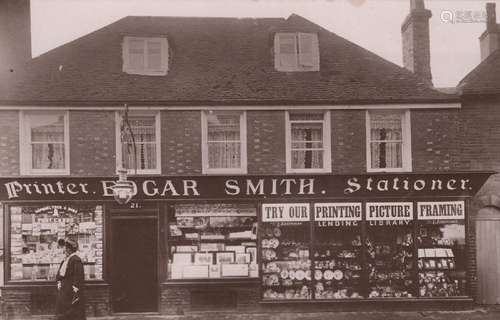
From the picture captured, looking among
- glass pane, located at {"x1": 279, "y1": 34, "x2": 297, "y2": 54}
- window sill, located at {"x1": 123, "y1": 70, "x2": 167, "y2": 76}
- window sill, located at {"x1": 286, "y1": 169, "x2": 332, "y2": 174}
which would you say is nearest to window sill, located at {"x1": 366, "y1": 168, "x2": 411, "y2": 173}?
window sill, located at {"x1": 286, "y1": 169, "x2": 332, "y2": 174}

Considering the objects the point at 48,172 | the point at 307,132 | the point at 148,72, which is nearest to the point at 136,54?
the point at 148,72

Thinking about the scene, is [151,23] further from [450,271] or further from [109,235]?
[450,271]

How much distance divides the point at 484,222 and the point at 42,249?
11.4 m

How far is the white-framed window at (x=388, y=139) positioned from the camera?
14.7 metres

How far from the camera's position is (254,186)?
1408 centimetres

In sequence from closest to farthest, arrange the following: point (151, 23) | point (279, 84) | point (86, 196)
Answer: point (86, 196) < point (279, 84) < point (151, 23)

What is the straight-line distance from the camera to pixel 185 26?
16.8 metres

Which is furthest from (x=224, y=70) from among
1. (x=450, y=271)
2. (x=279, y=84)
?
(x=450, y=271)

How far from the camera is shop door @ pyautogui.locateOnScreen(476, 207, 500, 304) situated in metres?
14.9

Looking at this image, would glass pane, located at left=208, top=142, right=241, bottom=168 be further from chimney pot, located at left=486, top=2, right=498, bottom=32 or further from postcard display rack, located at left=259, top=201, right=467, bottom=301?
chimney pot, located at left=486, top=2, right=498, bottom=32

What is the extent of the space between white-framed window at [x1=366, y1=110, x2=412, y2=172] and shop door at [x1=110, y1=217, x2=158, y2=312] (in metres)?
6.06

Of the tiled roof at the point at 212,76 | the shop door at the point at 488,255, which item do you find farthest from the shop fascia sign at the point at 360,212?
the tiled roof at the point at 212,76

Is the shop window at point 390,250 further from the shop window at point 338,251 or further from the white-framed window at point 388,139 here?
the white-framed window at point 388,139

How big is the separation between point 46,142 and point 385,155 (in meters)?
8.62
